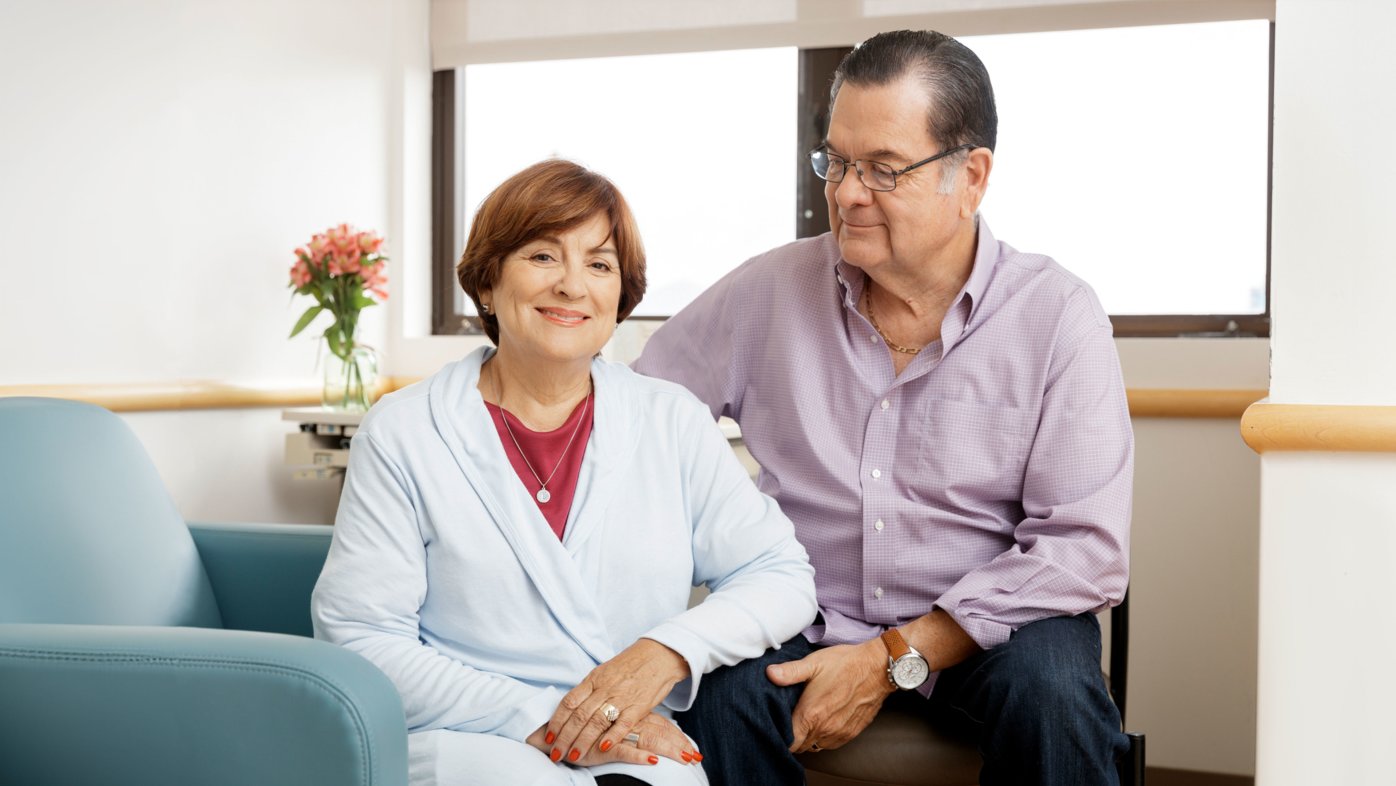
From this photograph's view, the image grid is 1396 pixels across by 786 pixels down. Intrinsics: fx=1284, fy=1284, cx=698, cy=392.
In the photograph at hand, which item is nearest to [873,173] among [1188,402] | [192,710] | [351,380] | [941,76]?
[941,76]

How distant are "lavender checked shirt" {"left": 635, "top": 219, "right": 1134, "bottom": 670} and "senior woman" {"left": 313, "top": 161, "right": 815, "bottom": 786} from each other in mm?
155

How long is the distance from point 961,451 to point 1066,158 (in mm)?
1456

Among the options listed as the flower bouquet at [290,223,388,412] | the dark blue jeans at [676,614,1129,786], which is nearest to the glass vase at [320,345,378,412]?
the flower bouquet at [290,223,388,412]

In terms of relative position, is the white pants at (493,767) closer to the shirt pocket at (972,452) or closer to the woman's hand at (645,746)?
the woman's hand at (645,746)

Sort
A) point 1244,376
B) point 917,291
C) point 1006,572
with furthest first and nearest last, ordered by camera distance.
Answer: point 1244,376
point 917,291
point 1006,572

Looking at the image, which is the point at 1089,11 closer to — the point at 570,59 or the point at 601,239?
the point at 570,59

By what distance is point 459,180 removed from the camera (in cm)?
361

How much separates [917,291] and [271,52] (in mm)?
1882

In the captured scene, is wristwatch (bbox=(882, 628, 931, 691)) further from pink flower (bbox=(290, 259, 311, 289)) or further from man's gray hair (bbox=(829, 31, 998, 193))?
pink flower (bbox=(290, 259, 311, 289))

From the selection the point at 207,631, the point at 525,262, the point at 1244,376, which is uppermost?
the point at 525,262

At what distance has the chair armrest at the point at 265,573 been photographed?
199cm

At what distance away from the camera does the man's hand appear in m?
→ 1.64

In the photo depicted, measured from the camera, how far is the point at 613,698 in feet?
4.75

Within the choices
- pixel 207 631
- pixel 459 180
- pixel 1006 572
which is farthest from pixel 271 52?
pixel 1006 572
